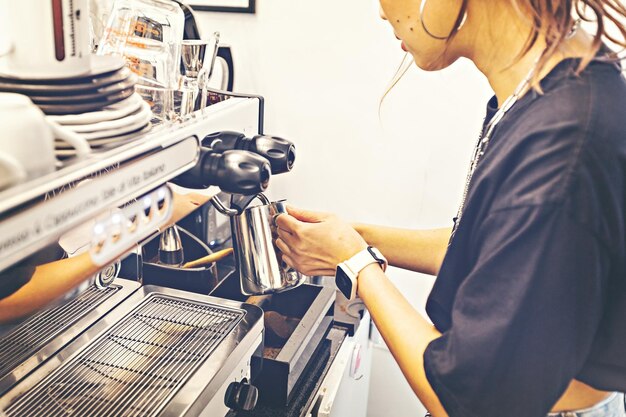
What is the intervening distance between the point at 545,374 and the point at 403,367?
0.71 feet

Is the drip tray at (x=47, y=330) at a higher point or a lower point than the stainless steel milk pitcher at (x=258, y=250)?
lower

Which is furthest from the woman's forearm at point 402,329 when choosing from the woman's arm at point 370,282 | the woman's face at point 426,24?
the woman's face at point 426,24

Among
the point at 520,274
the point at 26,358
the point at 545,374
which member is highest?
the point at 520,274

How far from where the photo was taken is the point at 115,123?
26.7 inches

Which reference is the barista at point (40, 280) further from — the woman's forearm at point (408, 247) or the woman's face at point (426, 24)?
the woman's forearm at point (408, 247)

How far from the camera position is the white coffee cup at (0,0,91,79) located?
0.63 meters

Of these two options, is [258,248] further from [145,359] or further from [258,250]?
[145,359]

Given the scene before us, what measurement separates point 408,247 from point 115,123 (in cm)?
75

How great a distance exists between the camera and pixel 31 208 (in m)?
0.54

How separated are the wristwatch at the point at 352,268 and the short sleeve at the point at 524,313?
24cm

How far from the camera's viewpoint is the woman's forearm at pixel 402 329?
0.90 meters

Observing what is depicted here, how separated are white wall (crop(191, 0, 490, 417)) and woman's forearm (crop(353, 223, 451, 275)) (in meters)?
0.51

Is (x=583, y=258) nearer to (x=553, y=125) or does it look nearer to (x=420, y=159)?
(x=553, y=125)

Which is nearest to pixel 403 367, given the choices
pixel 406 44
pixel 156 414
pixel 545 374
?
pixel 545 374
